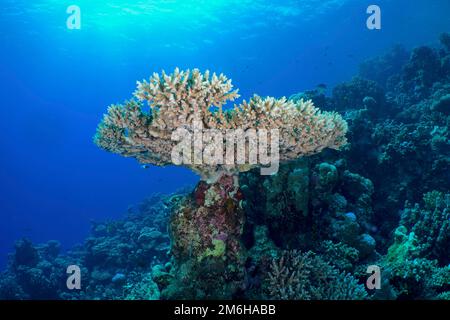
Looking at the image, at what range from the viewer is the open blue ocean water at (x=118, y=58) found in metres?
41.5

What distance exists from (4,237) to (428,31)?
106464mm

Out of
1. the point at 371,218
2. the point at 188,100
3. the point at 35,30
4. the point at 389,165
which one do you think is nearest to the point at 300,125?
the point at 188,100

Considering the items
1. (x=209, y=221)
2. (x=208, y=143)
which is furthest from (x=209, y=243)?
(x=208, y=143)

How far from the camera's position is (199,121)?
4941mm

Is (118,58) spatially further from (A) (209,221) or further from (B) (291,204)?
(A) (209,221)

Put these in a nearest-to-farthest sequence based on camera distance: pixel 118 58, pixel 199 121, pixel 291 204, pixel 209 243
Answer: pixel 199 121
pixel 209 243
pixel 291 204
pixel 118 58

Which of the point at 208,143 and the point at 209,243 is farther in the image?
the point at 209,243

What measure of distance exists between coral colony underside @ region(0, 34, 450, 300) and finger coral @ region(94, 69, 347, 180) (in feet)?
0.06

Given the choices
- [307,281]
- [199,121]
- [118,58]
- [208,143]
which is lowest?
[307,281]

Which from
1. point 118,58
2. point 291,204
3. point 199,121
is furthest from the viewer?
point 118,58

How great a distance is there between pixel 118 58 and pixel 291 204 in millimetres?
65131

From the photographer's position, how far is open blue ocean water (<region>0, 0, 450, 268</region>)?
1635 inches

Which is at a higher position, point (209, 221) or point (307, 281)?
point (209, 221)
